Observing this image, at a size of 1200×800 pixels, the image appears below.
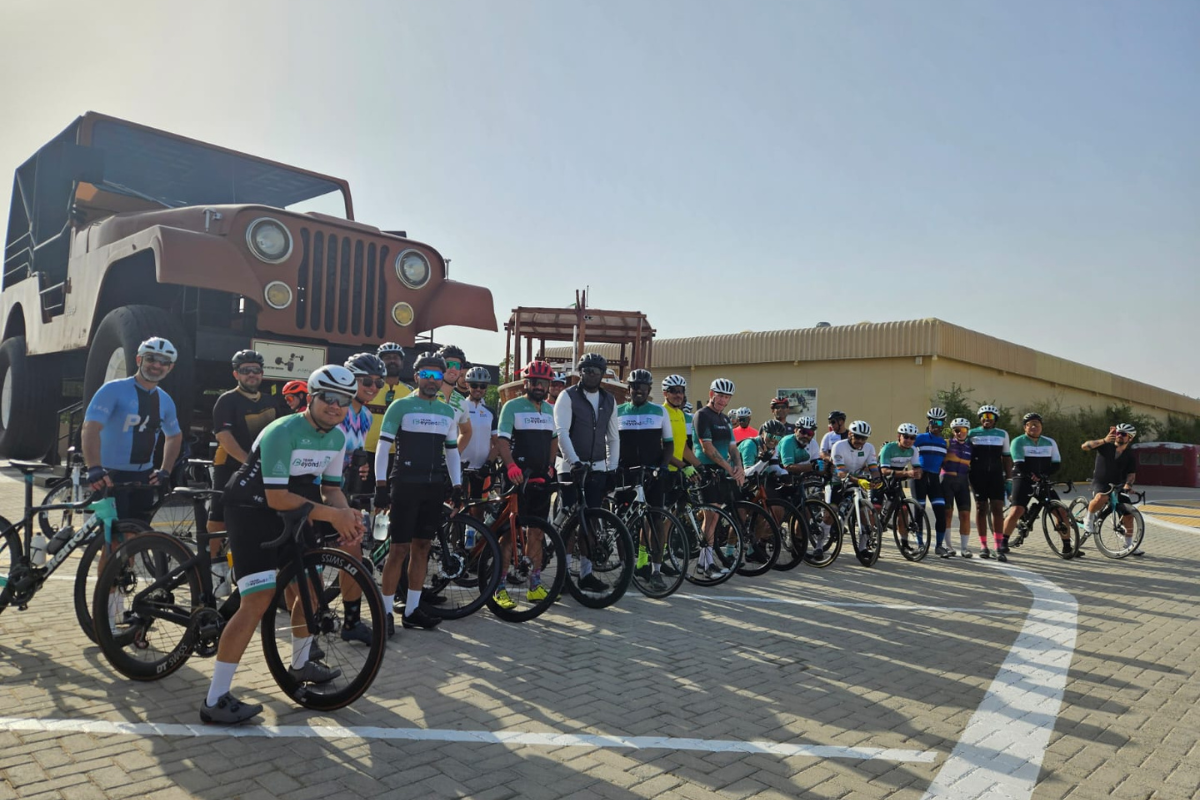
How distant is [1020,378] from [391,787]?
3116cm

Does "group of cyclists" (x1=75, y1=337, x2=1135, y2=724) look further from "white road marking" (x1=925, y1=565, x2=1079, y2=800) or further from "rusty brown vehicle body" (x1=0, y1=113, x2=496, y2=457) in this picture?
"white road marking" (x1=925, y1=565, x2=1079, y2=800)

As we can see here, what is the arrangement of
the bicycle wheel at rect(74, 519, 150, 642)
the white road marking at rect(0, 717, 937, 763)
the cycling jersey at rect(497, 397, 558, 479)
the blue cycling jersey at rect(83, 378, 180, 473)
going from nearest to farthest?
the white road marking at rect(0, 717, 937, 763) → the bicycle wheel at rect(74, 519, 150, 642) → the blue cycling jersey at rect(83, 378, 180, 473) → the cycling jersey at rect(497, 397, 558, 479)

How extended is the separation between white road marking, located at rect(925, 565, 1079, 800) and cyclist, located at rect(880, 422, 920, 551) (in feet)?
10.6

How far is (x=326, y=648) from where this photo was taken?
418 centimetres

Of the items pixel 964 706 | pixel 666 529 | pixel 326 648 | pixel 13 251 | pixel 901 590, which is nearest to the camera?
pixel 326 648

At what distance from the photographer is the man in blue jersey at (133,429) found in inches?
206

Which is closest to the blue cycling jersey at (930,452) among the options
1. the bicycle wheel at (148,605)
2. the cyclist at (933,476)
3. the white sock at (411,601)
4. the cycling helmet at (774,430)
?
the cyclist at (933,476)

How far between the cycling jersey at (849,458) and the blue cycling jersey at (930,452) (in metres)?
0.64

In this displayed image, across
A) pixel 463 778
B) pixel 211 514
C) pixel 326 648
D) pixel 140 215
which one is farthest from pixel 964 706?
pixel 140 215

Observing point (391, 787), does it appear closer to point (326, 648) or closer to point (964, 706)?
point (326, 648)

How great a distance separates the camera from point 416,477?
5.73m

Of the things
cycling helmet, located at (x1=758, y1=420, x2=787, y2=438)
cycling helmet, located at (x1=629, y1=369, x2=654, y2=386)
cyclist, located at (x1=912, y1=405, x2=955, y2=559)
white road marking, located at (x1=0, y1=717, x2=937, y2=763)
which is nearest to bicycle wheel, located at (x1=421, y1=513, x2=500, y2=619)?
white road marking, located at (x1=0, y1=717, x2=937, y2=763)

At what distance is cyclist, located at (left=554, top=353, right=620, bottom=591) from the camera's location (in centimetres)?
700

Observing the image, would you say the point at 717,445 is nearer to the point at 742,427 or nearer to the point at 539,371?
the point at 742,427
